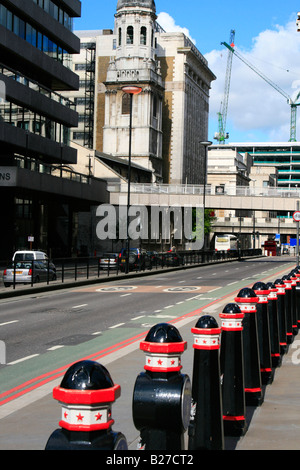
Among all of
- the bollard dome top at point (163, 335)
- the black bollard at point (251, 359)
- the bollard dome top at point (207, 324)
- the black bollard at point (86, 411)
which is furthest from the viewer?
the black bollard at point (251, 359)

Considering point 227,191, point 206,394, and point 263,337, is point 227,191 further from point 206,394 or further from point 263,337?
point 206,394

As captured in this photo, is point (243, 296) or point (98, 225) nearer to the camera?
point (243, 296)

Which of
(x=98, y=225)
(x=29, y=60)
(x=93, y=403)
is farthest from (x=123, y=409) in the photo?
(x=98, y=225)

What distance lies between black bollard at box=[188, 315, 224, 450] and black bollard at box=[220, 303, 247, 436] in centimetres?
131

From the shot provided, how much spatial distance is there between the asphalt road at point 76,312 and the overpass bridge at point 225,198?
33836 millimetres

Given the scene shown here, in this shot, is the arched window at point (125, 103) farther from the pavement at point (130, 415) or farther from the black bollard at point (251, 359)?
the black bollard at point (251, 359)

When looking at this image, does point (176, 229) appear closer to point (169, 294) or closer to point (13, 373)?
point (169, 294)

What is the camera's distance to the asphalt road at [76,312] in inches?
536

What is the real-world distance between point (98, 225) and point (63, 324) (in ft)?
215

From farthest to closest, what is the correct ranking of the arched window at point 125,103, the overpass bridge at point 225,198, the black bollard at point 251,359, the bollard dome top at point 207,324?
the arched window at point 125,103
the overpass bridge at point 225,198
the black bollard at point 251,359
the bollard dome top at point 207,324

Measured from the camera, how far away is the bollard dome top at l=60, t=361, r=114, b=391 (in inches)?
117

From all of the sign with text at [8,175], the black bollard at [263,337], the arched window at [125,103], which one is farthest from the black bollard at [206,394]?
the arched window at [125,103]

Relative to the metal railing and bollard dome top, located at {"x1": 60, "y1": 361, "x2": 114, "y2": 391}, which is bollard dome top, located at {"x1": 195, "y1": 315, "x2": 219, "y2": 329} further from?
the metal railing

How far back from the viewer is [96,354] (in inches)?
464
